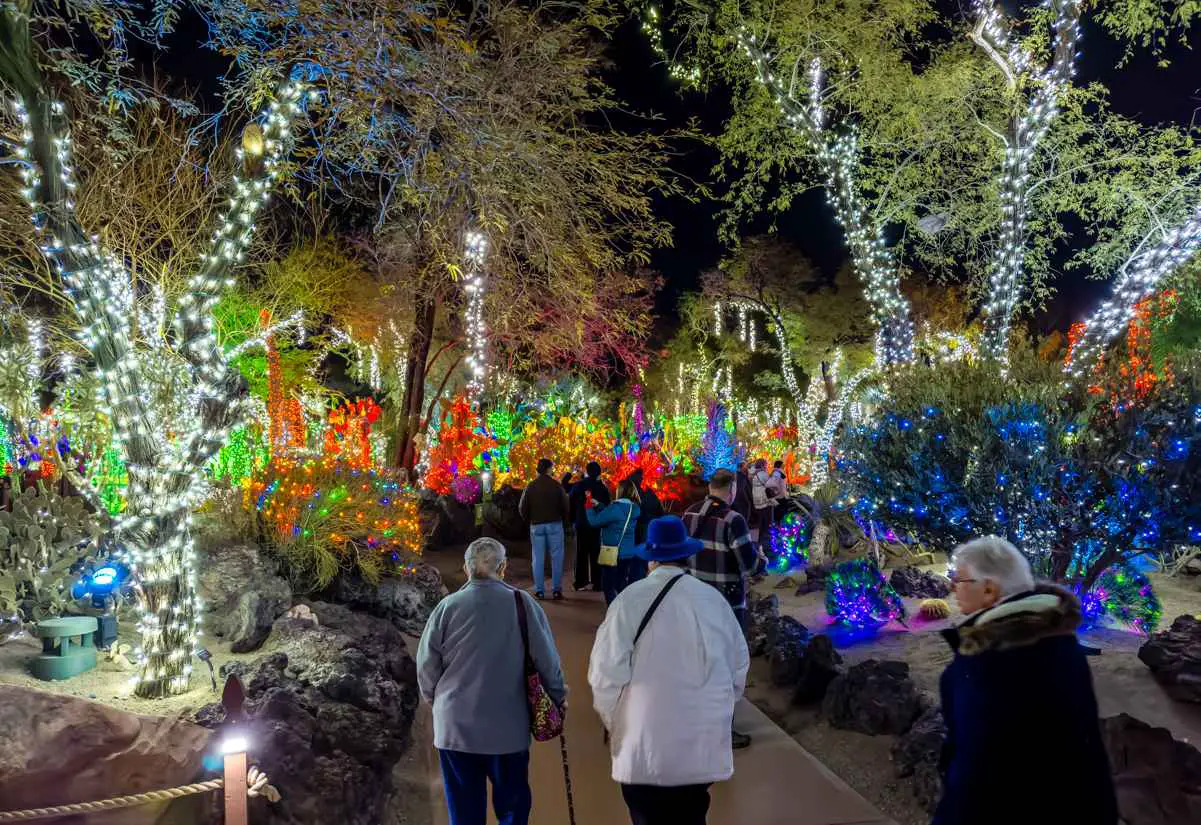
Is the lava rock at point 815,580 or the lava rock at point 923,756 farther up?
the lava rock at point 815,580

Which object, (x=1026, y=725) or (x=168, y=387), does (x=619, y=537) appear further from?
(x=1026, y=725)

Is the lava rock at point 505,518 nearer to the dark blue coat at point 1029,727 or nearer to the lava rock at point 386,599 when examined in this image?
the lava rock at point 386,599

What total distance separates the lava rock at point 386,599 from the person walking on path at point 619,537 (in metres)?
1.91

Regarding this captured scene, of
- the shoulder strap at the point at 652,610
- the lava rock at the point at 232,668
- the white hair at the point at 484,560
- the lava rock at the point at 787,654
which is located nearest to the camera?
the shoulder strap at the point at 652,610

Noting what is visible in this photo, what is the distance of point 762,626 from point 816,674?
1.64 metres

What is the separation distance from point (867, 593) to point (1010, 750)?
20.8 feet

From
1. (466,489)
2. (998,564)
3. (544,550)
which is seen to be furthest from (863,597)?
(466,489)

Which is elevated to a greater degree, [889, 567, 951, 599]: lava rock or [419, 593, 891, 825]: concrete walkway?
[889, 567, 951, 599]: lava rock

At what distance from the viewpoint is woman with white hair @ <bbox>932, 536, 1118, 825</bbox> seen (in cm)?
239

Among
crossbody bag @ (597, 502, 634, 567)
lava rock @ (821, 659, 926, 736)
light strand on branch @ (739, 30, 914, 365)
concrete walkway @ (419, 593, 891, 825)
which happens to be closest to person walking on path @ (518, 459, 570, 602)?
crossbody bag @ (597, 502, 634, 567)

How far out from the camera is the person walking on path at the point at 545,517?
419 inches

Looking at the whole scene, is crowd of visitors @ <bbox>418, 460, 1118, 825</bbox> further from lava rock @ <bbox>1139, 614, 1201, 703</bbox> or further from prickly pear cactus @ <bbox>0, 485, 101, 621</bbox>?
prickly pear cactus @ <bbox>0, 485, 101, 621</bbox>

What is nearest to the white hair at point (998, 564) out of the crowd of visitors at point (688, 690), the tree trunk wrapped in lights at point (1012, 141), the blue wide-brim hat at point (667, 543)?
the crowd of visitors at point (688, 690)

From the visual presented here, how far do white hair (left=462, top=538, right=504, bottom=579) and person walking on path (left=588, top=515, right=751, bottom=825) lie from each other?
2.38 feet
